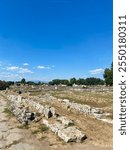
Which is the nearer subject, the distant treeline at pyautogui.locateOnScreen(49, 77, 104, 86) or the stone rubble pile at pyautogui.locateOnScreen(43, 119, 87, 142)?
the stone rubble pile at pyautogui.locateOnScreen(43, 119, 87, 142)

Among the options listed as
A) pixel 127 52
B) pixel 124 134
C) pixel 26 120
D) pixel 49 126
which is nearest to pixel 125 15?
pixel 127 52

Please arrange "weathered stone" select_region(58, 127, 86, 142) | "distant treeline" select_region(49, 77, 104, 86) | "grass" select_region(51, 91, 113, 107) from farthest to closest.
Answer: "distant treeline" select_region(49, 77, 104, 86), "grass" select_region(51, 91, 113, 107), "weathered stone" select_region(58, 127, 86, 142)

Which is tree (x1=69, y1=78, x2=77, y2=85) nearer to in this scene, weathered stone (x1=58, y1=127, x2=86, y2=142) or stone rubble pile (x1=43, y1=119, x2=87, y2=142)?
stone rubble pile (x1=43, y1=119, x2=87, y2=142)

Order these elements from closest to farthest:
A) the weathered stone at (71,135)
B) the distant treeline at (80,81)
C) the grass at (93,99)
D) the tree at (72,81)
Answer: the weathered stone at (71,135)
the grass at (93,99)
the tree at (72,81)
the distant treeline at (80,81)

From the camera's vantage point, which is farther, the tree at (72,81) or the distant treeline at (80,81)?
the distant treeline at (80,81)

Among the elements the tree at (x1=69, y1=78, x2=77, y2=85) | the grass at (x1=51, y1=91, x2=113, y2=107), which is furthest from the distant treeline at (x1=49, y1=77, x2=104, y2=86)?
the grass at (x1=51, y1=91, x2=113, y2=107)

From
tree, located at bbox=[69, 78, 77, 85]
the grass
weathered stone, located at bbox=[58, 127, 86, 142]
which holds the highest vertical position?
tree, located at bbox=[69, 78, 77, 85]

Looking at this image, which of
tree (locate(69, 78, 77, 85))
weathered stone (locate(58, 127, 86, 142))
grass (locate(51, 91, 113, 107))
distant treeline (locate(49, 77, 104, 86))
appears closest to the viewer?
weathered stone (locate(58, 127, 86, 142))

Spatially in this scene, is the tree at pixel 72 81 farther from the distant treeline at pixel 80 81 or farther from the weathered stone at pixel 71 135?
the weathered stone at pixel 71 135

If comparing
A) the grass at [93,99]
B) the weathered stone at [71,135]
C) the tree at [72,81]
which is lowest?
the weathered stone at [71,135]

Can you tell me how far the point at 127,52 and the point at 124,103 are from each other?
0.85 metres

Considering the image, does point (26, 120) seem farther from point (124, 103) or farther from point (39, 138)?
point (124, 103)

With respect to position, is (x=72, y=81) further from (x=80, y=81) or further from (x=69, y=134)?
(x=69, y=134)

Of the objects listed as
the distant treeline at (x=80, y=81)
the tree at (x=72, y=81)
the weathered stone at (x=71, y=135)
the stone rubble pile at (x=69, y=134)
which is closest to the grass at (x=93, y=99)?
the stone rubble pile at (x=69, y=134)
